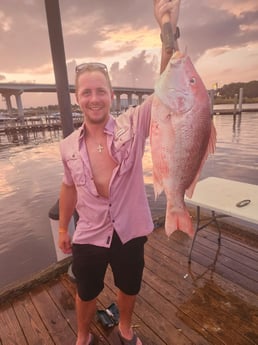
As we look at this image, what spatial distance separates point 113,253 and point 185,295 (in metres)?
1.61

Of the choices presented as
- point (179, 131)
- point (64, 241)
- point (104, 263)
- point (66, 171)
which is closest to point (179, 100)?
point (179, 131)

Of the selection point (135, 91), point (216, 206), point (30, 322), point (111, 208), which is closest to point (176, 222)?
point (111, 208)

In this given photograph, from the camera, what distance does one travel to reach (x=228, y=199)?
137 inches

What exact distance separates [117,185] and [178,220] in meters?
0.59

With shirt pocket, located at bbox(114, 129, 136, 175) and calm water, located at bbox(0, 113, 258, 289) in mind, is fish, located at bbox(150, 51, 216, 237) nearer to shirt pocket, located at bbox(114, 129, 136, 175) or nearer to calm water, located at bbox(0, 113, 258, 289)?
shirt pocket, located at bbox(114, 129, 136, 175)

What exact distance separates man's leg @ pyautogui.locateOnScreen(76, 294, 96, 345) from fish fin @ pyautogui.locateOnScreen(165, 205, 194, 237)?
1.22m

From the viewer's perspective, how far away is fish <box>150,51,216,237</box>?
1.28 metres

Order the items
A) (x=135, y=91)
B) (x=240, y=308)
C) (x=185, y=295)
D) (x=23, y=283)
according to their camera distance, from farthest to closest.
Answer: (x=135, y=91), (x=23, y=283), (x=185, y=295), (x=240, y=308)

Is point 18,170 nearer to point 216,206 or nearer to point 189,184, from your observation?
point 216,206

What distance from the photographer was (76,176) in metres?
2.04

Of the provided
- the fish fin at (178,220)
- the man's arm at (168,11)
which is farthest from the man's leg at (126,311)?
the man's arm at (168,11)

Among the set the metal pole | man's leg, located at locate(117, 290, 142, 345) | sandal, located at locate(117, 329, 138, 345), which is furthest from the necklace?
sandal, located at locate(117, 329, 138, 345)

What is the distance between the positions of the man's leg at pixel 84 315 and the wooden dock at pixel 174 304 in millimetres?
257

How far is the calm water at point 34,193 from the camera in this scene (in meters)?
6.88
